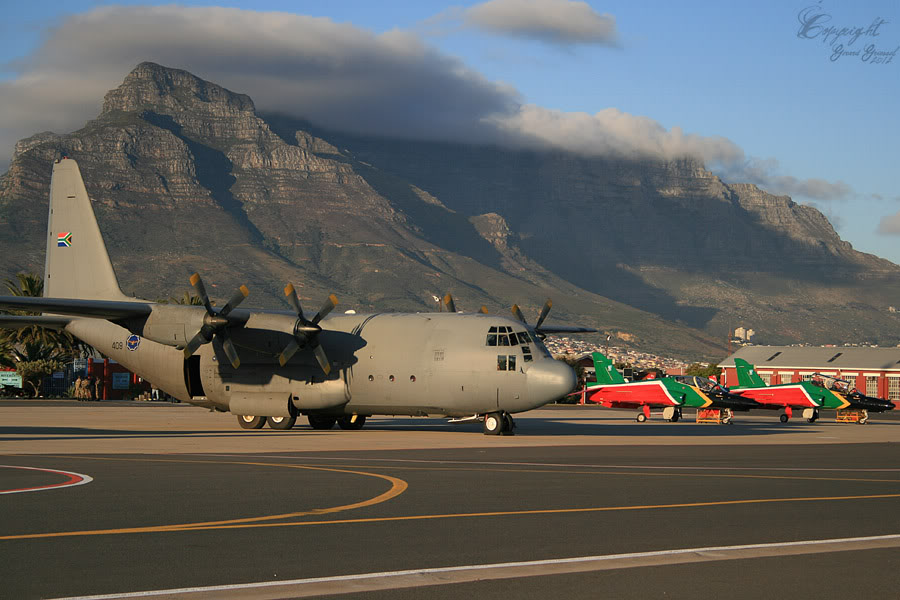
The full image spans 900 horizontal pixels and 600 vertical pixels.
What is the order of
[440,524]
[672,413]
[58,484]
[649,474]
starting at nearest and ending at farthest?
[440,524] → [58,484] → [649,474] → [672,413]

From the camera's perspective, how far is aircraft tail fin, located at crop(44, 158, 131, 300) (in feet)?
133

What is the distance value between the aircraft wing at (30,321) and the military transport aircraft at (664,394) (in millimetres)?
26981

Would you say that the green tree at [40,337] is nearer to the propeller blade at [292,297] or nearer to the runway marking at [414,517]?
the propeller blade at [292,297]

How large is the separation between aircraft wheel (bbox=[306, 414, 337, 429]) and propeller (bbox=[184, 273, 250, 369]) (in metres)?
5.34

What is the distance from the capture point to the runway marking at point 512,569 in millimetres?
8820

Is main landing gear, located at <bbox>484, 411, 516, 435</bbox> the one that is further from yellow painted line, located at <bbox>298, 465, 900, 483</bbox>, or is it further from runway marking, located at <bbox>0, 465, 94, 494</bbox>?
runway marking, located at <bbox>0, 465, 94, 494</bbox>

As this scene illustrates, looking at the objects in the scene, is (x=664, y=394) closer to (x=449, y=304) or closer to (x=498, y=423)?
(x=449, y=304)

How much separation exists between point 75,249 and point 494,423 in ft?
61.8

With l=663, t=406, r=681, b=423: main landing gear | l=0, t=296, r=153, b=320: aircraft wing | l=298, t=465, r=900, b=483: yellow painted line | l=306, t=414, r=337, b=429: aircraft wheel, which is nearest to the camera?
l=298, t=465, r=900, b=483: yellow painted line


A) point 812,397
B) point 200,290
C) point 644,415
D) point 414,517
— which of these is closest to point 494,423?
point 200,290

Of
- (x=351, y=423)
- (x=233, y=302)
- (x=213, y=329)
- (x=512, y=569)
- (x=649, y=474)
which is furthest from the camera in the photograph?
(x=351, y=423)

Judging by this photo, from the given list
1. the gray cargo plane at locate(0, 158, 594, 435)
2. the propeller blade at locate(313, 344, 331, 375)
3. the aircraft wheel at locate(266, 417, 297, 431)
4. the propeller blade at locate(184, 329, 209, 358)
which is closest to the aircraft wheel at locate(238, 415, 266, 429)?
the gray cargo plane at locate(0, 158, 594, 435)

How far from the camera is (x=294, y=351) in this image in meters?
35.4

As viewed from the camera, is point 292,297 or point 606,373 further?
point 606,373
